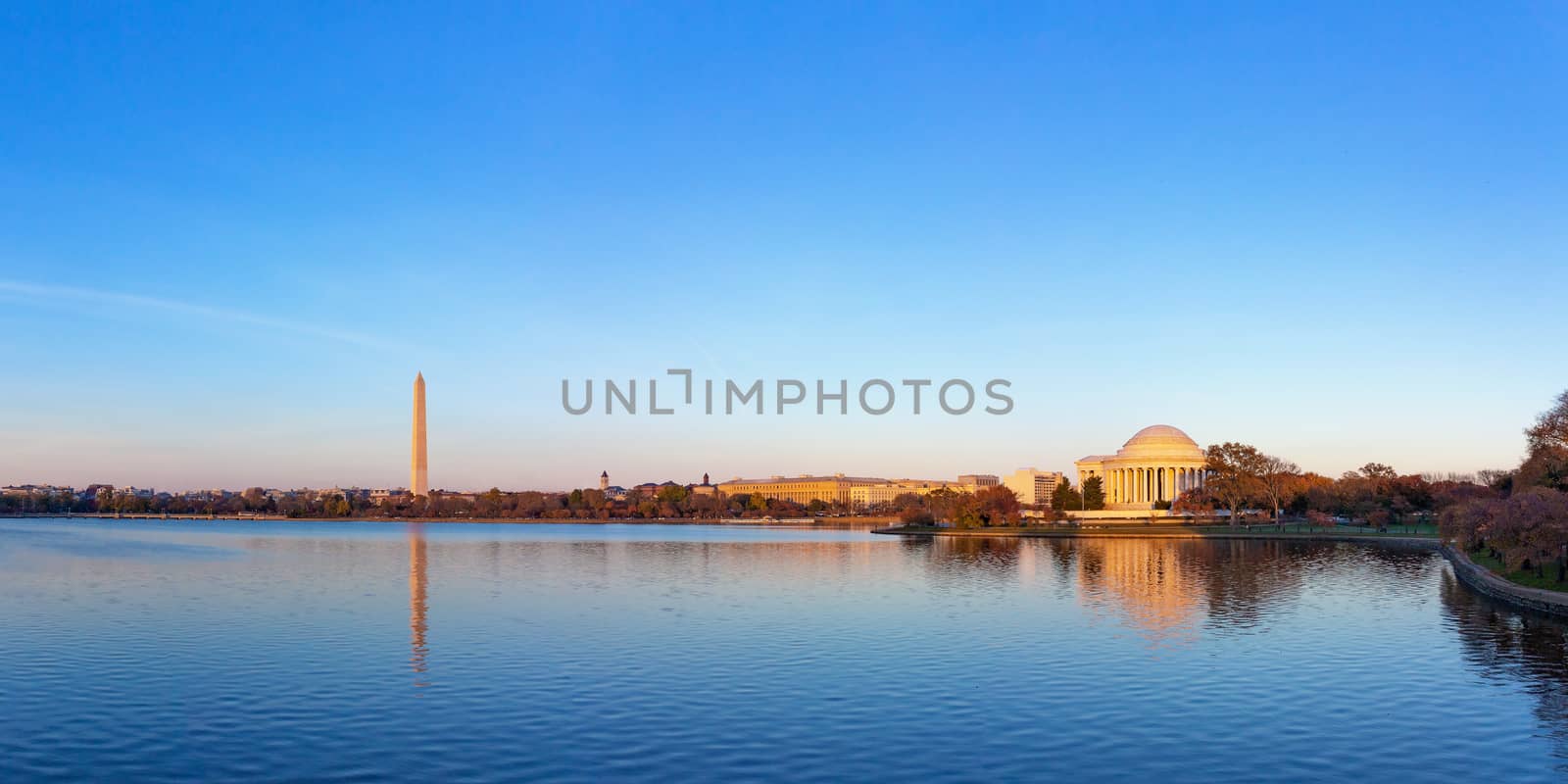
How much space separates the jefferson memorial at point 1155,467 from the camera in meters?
154

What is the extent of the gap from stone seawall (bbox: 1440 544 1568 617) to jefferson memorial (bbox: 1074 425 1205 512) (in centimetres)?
9975

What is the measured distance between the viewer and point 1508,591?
133 ft

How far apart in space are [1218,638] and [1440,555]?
48.9 meters

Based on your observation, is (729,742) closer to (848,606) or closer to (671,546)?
(848,606)

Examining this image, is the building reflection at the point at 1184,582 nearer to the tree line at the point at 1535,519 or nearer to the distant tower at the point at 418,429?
the tree line at the point at 1535,519

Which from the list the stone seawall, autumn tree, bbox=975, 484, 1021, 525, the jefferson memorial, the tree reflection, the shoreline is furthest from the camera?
the jefferson memorial

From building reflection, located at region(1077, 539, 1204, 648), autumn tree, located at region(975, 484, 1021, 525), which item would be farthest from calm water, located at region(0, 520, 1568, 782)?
autumn tree, located at region(975, 484, 1021, 525)

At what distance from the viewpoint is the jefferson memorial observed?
15388cm

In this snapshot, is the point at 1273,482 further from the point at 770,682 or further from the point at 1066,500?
the point at 770,682

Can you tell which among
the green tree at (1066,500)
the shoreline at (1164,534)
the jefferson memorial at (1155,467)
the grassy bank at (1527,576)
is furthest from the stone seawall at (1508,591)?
the jefferson memorial at (1155,467)

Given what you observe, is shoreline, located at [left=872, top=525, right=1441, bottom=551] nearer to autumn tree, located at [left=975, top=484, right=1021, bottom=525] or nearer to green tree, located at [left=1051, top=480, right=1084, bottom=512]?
autumn tree, located at [left=975, top=484, right=1021, bottom=525]

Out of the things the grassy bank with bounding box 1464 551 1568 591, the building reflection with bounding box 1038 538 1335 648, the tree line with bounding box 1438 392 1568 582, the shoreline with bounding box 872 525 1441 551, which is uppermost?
the tree line with bounding box 1438 392 1568 582

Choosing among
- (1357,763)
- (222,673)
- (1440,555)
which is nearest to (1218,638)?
(1357,763)

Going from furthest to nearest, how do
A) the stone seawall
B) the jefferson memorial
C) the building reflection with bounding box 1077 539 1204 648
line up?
the jefferson memorial, the stone seawall, the building reflection with bounding box 1077 539 1204 648
